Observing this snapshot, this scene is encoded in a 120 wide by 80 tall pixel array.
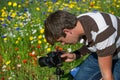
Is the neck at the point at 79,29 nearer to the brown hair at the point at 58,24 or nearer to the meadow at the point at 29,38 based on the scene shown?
the brown hair at the point at 58,24

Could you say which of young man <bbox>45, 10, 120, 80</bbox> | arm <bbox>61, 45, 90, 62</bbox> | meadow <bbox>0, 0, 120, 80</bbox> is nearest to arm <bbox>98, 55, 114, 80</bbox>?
young man <bbox>45, 10, 120, 80</bbox>

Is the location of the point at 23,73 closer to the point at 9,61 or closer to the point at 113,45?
the point at 9,61

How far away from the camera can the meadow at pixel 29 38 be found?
12.8ft

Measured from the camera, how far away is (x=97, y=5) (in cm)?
552

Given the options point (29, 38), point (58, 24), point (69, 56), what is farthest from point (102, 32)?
point (29, 38)

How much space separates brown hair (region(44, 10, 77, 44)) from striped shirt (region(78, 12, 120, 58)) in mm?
110

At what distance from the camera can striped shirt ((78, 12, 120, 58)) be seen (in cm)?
282

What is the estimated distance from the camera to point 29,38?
14.6 feet

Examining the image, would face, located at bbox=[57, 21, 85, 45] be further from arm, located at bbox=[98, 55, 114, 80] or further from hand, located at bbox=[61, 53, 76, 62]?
hand, located at bbox=[61, 53, 76, 62]

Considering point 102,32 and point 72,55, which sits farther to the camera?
point 72,55

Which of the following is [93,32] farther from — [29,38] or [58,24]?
[29,38]

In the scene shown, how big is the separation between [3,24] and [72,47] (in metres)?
1.06

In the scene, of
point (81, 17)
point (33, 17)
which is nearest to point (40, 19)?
point (33, 17)

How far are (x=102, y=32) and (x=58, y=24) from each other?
34cm
